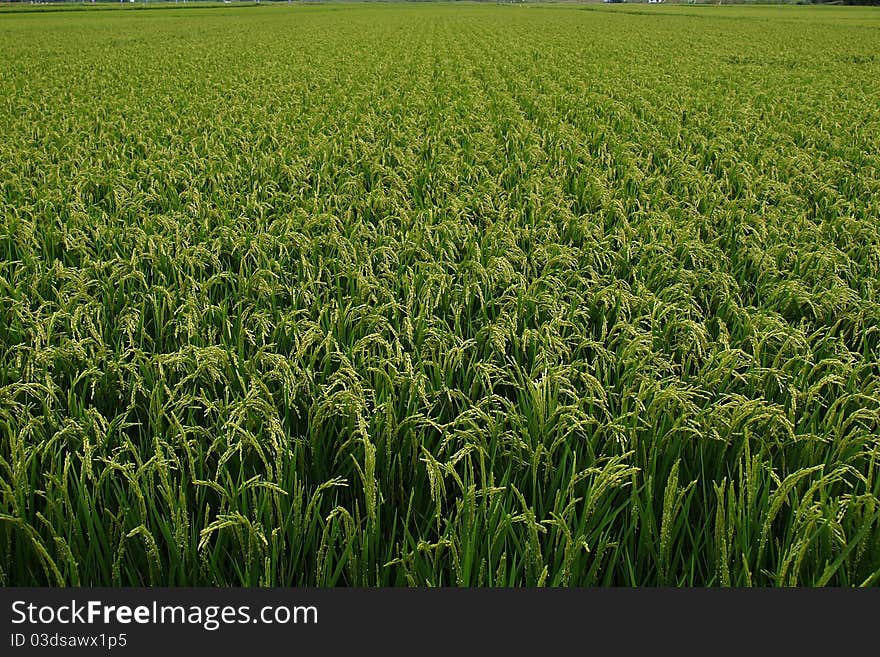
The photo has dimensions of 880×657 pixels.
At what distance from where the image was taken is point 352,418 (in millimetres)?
2129

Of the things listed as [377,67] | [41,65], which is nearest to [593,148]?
[377,67]

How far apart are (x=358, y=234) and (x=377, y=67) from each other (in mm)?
12492

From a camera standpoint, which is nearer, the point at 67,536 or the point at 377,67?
the point at 67,536

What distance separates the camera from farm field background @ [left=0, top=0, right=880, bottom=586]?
70.0 inches

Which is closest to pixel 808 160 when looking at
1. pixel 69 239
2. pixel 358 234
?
pixel 358 234

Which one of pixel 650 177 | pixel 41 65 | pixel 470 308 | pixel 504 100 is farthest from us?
pixel 41 65

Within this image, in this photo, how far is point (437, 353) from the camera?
2645mm

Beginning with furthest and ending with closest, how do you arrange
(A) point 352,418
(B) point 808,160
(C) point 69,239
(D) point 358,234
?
(B) point 808,160 < (D) point 358,234 < (C) point 69,239 < (A) point 352,418

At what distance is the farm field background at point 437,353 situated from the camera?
178 cm

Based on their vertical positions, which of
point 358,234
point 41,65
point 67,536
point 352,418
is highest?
point 41,65

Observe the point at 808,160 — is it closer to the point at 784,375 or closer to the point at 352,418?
the point at 784,375

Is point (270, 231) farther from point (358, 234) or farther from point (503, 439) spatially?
point (503, 439)

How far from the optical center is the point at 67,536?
1.83 m

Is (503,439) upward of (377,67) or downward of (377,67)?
downward
